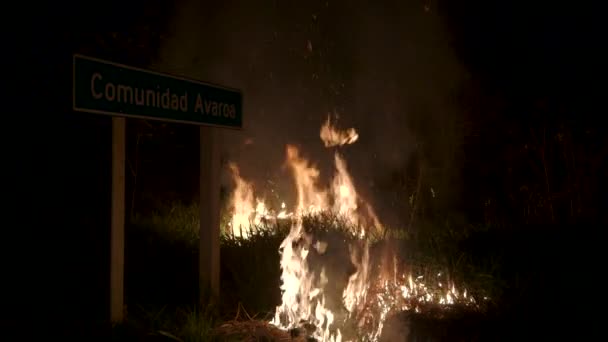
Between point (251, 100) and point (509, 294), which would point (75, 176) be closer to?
point (251, 100)

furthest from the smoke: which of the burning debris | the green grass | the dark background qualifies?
the burning debris

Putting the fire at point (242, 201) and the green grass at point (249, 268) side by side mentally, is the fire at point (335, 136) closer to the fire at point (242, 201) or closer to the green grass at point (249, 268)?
the fire at point (242, 201)

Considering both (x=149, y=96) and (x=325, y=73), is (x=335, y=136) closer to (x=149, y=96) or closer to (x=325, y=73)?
(x=325, y=73)

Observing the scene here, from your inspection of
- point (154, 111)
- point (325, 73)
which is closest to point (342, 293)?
point (154, 111)

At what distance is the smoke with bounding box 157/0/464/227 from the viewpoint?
12.4 m

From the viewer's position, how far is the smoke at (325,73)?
1235cm

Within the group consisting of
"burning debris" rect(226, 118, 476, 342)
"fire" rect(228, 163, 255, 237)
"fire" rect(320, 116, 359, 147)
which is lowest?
"burning debris" rect(226, 118, 476, 342)

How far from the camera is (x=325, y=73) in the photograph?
13969 mm

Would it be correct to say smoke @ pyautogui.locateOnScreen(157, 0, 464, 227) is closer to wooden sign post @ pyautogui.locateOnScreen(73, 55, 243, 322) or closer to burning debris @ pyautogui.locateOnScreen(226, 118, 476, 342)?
burning debris @ pyautogui.locateOnScreen(226, 118, 476, 342)

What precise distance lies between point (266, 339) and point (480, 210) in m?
9.11

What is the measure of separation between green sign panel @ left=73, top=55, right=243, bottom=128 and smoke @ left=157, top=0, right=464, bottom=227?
641 centimetres

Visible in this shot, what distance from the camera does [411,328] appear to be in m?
5.41

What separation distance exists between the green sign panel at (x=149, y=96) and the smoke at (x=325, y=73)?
641cm

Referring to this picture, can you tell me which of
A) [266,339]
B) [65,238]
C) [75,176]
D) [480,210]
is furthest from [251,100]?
[266,339]
